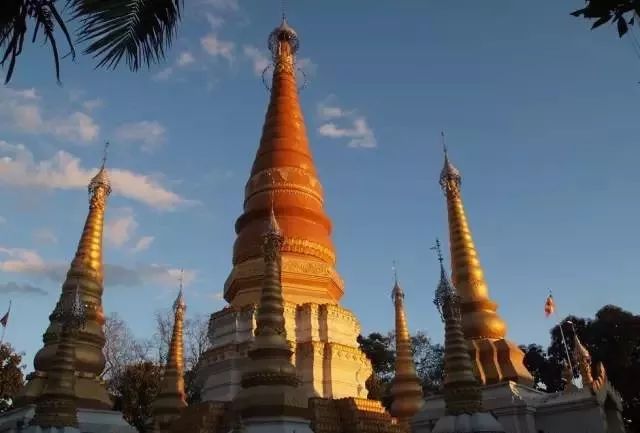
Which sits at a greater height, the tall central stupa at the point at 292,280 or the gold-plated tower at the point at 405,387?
the tall central stupa at the point at 292,280

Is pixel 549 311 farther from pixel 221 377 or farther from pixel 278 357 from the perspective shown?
pixel 221 377

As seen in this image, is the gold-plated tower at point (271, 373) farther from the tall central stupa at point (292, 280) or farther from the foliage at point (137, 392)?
the foliage at point (137, 392)

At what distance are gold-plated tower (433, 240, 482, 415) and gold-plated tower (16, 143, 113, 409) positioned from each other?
11.5m

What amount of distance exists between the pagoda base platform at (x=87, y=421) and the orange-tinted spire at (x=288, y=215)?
8.50 metres

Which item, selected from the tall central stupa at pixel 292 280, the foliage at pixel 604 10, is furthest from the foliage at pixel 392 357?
the foliage at pixel 604 10

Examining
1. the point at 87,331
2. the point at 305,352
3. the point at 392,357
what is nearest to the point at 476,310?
the point at 305,352

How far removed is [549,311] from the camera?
2172 cm

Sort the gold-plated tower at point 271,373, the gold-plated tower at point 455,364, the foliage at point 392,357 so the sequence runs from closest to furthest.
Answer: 1. the gold-plated tower at point 455,364
2. the gold-plated tower at point 271,373
3. the foliage at point 392,357

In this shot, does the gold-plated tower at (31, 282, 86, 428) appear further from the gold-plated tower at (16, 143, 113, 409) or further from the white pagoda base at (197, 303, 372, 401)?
the white pagoda base at (197, 303, 372, 401)

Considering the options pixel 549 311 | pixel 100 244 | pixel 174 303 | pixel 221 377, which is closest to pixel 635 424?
pixel 549 311

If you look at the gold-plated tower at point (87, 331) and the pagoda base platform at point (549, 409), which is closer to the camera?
the pagoda base platform at point (549, 409)

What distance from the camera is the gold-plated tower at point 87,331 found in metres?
18.7

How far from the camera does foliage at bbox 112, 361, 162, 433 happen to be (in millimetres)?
31734

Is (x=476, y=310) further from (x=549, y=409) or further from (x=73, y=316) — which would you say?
(x=73, y=316)
